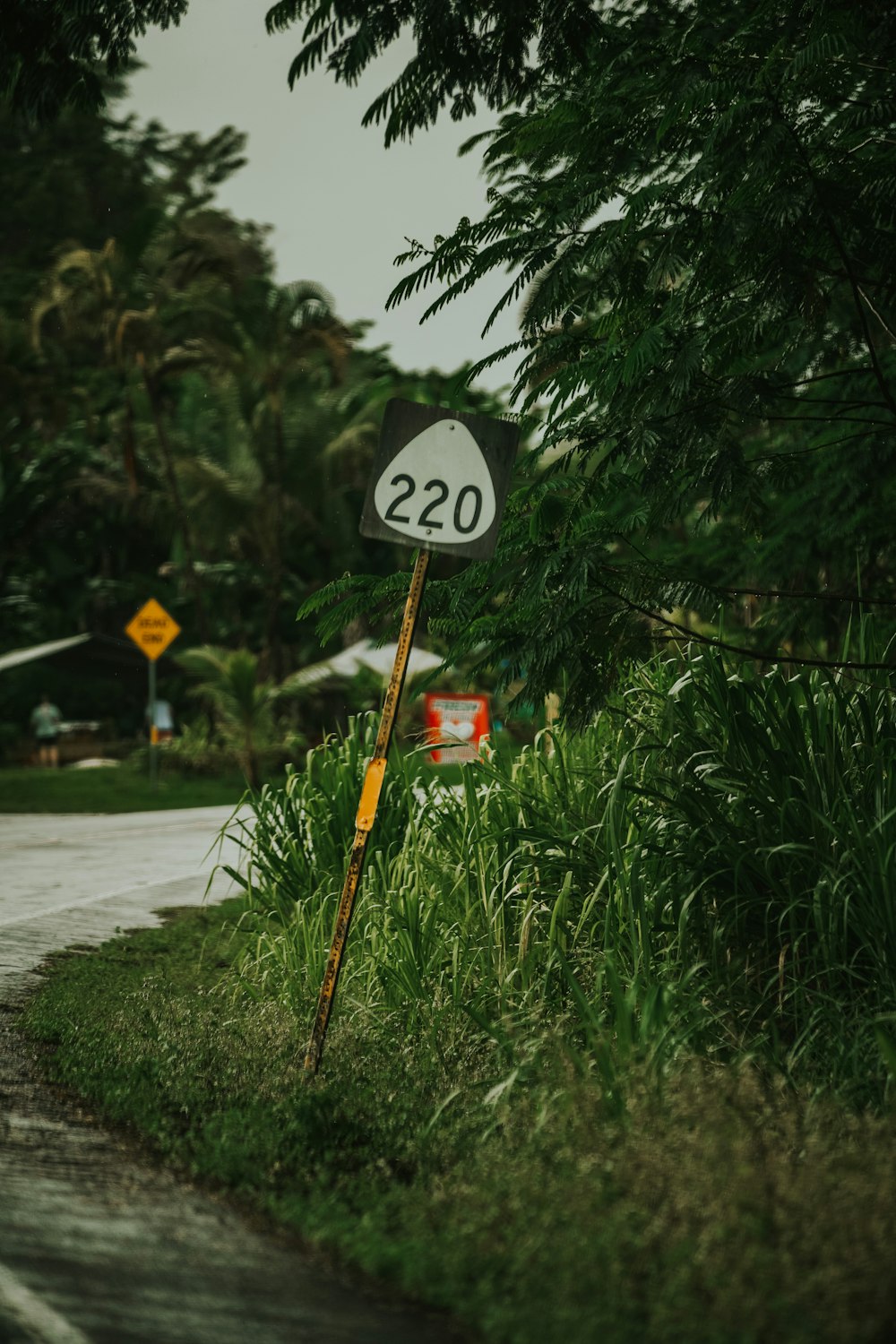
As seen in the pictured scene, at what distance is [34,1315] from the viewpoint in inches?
146

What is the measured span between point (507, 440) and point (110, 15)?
2.79 m

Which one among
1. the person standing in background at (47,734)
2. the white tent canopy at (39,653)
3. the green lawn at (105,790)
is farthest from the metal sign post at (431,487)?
the white tent canopy at (39,653)

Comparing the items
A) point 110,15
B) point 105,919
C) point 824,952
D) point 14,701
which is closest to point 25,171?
point 14,701

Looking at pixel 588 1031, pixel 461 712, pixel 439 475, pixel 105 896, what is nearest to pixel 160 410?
pixel 461 712

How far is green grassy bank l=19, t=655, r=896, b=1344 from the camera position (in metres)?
3.76

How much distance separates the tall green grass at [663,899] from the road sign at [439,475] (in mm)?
1188

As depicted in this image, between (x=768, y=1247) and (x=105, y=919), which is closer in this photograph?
(x=768, y=1247)

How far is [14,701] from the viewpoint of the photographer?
37188 millimetres

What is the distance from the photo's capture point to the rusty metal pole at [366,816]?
232 inches

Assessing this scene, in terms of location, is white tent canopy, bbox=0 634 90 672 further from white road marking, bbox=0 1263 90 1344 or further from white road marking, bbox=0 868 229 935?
white road marking, bbox=0 1263 90 1344

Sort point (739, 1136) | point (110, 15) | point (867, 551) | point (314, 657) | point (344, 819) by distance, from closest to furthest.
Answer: point (739, 1136), point (110, 15), point (344, 819), point (867, 551), point (314, 657)

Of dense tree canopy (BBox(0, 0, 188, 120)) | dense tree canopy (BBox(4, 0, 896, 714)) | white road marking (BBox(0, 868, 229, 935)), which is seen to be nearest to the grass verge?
dense tree canopy (BBox(4, 0, 896, 714))

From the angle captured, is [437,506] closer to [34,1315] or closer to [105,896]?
[34,1315]

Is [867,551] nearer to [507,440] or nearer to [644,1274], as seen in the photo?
[507,440]
